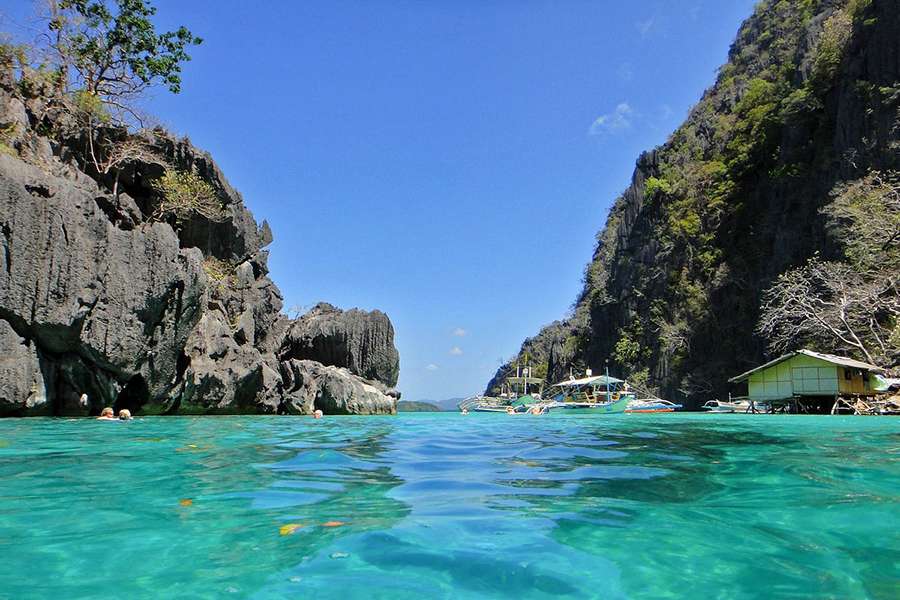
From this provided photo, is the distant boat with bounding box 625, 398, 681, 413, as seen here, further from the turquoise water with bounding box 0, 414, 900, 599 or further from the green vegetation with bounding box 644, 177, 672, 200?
the turquoise water with bounding box 0, 414, 900, 599

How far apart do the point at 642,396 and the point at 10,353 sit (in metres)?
38.9

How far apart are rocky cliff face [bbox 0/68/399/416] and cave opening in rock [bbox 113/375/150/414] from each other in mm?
47

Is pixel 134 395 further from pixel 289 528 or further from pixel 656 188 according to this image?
pixel 656 188

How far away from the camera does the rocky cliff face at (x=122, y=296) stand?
14156mm

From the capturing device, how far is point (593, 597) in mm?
2039

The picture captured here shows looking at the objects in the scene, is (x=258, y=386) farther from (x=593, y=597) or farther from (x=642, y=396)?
(x=642, y=396)

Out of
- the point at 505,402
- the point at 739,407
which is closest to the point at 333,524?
the point at 739,407

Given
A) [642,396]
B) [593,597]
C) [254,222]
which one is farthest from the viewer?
[642,396]

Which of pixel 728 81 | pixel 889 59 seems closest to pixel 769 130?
pixel 889 59

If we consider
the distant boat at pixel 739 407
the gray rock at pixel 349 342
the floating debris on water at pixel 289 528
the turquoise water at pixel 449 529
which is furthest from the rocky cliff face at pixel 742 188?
the floating debris on water at pixel 289 528

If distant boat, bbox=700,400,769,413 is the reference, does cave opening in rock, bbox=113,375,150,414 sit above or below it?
above

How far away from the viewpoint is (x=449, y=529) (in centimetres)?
287

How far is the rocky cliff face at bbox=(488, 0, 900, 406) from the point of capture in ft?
91.2

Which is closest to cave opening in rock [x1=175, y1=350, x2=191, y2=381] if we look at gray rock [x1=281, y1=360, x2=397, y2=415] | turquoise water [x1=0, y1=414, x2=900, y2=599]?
gray rock [x1=281, y1=360, x2=397, y2=415]
